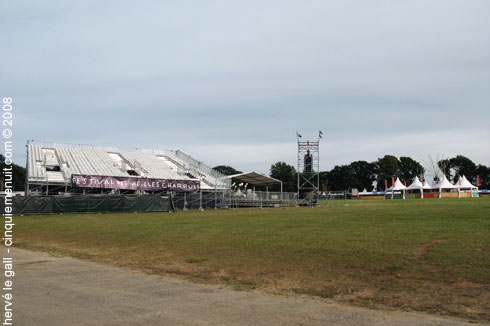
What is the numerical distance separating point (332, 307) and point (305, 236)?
942 cm

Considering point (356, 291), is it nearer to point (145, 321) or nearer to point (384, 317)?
point (384, 317)

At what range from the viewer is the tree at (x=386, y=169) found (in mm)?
142125

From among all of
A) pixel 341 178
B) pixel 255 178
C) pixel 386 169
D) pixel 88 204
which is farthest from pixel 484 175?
pixel 88 204

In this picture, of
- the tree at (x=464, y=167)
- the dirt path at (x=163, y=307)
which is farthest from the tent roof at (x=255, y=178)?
the tree at (x=464, y=167)

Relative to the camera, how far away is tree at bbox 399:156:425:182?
479 ft

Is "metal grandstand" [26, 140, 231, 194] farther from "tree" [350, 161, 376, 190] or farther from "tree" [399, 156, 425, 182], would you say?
"tree" [399, 156, 425, 182]

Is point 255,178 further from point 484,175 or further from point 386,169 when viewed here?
point 484,175

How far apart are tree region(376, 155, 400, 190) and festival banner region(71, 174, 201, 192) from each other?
10352cm

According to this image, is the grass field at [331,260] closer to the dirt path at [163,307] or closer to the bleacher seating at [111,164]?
the dirt path at [163,307]

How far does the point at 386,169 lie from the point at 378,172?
325 centimetres

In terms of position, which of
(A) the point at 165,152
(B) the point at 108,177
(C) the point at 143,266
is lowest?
(C) the point at 143,266

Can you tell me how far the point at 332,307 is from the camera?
6855 millimetres

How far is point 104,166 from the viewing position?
53.8 m

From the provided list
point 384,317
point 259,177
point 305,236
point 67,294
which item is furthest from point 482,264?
point 259,177
